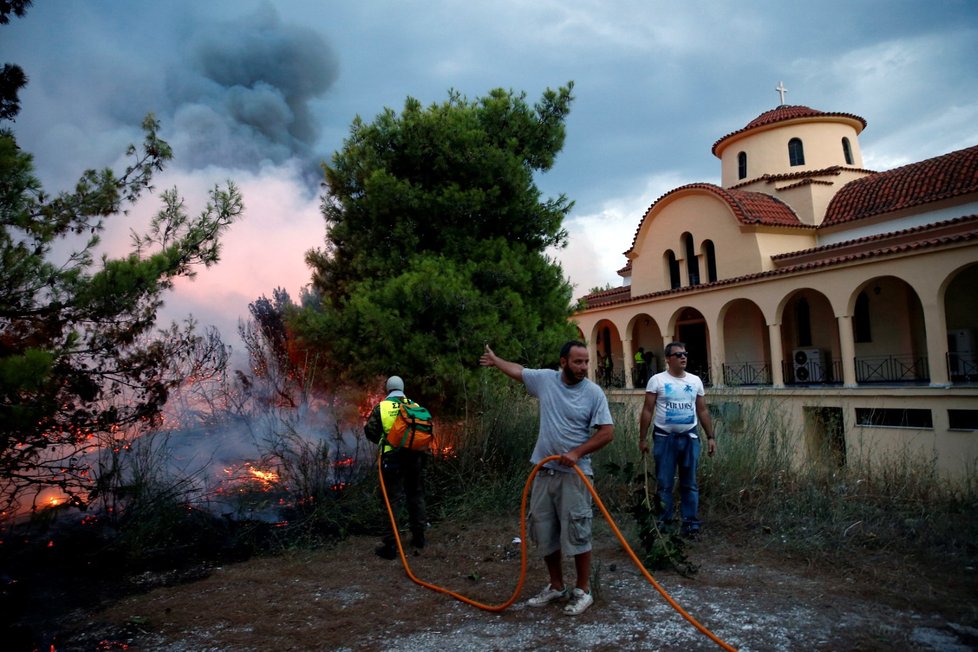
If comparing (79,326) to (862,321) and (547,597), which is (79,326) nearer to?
(547,597)

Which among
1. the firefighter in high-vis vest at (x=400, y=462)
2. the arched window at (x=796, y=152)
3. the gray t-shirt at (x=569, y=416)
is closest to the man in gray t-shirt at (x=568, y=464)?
the gray t-shirt at (x=569, y=416)

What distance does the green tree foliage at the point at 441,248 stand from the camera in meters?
9.10

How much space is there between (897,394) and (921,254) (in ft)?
11.2

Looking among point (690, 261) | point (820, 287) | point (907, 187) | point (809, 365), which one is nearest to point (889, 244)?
point (820, 287)

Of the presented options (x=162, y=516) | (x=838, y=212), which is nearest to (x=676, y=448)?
(x=162, y=516)

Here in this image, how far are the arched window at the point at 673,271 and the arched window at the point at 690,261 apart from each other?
0.63 m

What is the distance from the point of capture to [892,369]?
16719mm

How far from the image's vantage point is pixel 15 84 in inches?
239

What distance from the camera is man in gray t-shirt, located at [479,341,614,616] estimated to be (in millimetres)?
4043

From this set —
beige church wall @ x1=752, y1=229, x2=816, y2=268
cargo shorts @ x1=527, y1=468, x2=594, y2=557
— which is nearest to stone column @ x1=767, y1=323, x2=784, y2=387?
beige church wall @ x1=752, y1=229, x2=816, y2=268

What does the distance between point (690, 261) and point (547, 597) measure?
19.3 m

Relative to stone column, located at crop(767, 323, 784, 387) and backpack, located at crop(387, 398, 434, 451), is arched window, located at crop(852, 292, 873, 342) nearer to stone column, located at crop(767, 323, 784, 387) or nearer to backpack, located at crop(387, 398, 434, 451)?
stone column, located at crop(767, 323, 784, 387)

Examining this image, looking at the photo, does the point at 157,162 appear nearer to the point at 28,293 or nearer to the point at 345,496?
the point at 28,293

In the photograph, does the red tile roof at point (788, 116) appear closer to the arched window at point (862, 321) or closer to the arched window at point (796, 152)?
the arched window at point (796, 152)
